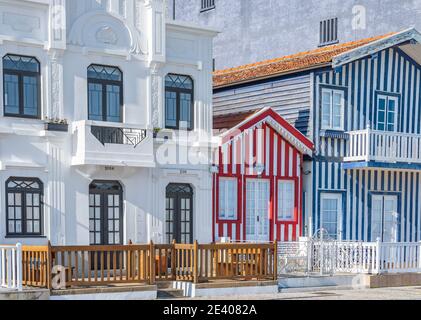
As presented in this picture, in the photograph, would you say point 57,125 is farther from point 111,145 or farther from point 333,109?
point 333,109

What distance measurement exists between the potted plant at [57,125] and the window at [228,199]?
5.01 metres

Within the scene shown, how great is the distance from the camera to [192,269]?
59.7 feet

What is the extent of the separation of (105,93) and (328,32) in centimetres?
1430

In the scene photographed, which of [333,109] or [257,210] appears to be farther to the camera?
[333,109]

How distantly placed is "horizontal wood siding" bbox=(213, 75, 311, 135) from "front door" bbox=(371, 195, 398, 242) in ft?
11.7

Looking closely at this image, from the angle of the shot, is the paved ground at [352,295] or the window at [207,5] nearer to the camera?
the paved ground at [352,295]

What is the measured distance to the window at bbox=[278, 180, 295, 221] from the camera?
23.0m

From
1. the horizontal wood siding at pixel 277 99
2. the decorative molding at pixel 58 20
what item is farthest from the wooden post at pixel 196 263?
the horizontal wood siding at pixel 277 99

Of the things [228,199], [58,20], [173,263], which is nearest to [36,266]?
[173,263]

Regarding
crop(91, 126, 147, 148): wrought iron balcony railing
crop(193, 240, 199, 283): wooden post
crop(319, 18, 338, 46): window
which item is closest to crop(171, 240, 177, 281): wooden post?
crop(193, 240, 199, 283): wooden post

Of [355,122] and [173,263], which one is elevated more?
[355,122]

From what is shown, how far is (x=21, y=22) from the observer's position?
18.7 m

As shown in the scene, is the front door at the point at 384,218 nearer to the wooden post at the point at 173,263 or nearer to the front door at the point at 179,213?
the front door at the point at 179,213

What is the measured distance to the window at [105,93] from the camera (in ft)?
65.2
